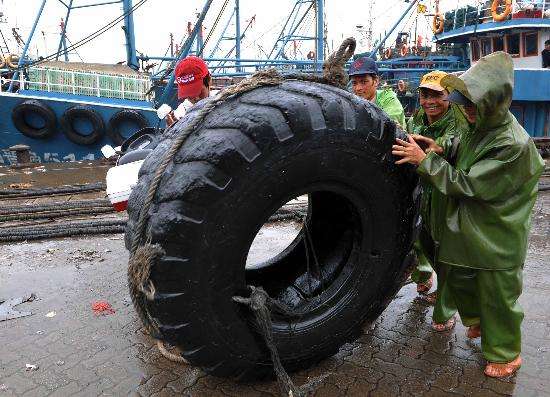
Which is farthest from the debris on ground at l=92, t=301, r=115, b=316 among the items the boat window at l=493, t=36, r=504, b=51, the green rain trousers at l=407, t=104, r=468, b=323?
the boat window at l=493, t=36, r=504, b=51

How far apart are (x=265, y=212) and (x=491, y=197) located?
117cm

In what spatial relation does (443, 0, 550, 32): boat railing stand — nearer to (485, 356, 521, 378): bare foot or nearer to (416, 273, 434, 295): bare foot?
(416, 273, 434, 295): bare foot

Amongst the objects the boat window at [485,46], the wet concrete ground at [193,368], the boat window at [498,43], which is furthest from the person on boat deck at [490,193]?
the boat window at [485,46]

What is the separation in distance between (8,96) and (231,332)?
555 inches

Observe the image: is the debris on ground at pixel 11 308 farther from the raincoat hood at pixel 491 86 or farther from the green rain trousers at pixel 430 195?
the raincoat hood at pixel 491 86

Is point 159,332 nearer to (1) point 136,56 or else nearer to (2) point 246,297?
(2) point 246,297

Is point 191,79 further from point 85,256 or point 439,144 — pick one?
point 85,256

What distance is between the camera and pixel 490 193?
239 cm

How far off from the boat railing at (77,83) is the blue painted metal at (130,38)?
102cm

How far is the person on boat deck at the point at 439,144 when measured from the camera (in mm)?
2863

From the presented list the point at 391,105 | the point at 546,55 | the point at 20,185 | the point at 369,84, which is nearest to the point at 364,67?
the point at 369,84

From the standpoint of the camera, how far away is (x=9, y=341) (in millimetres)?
3137

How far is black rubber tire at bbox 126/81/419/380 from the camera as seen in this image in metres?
1.97

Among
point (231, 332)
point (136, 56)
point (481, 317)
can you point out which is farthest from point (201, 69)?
point (136, 56)
